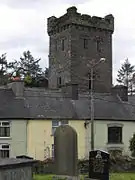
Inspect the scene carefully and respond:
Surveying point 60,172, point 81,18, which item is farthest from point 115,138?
point 81,18

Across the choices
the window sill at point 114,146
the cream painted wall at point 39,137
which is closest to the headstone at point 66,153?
the cream painted wall at point 39,137

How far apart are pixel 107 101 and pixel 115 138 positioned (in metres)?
4.84

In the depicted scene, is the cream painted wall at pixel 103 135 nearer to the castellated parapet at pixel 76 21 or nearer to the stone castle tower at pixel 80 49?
the stone castle tower at pixel 80 49

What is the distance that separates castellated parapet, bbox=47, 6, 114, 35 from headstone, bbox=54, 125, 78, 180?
53807mm

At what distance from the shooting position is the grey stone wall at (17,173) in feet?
40.7

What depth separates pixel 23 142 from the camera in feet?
130

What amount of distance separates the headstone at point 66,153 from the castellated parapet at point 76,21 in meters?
53.8

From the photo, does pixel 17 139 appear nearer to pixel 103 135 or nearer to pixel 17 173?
pixel 103 135

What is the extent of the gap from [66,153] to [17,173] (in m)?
5.51

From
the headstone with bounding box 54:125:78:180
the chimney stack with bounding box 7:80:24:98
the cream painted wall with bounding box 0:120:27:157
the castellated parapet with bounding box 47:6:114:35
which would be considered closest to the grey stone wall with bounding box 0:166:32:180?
the headstone with bounding box 54:125:78:180

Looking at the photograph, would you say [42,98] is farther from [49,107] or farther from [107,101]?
[107,101]

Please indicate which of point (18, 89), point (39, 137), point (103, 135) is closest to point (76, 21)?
point (18, 89)

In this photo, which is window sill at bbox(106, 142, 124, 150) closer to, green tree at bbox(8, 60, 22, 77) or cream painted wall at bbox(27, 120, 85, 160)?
cream painted wall at bbox(27, 120, 85, 160)

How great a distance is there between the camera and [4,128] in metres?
39.6
